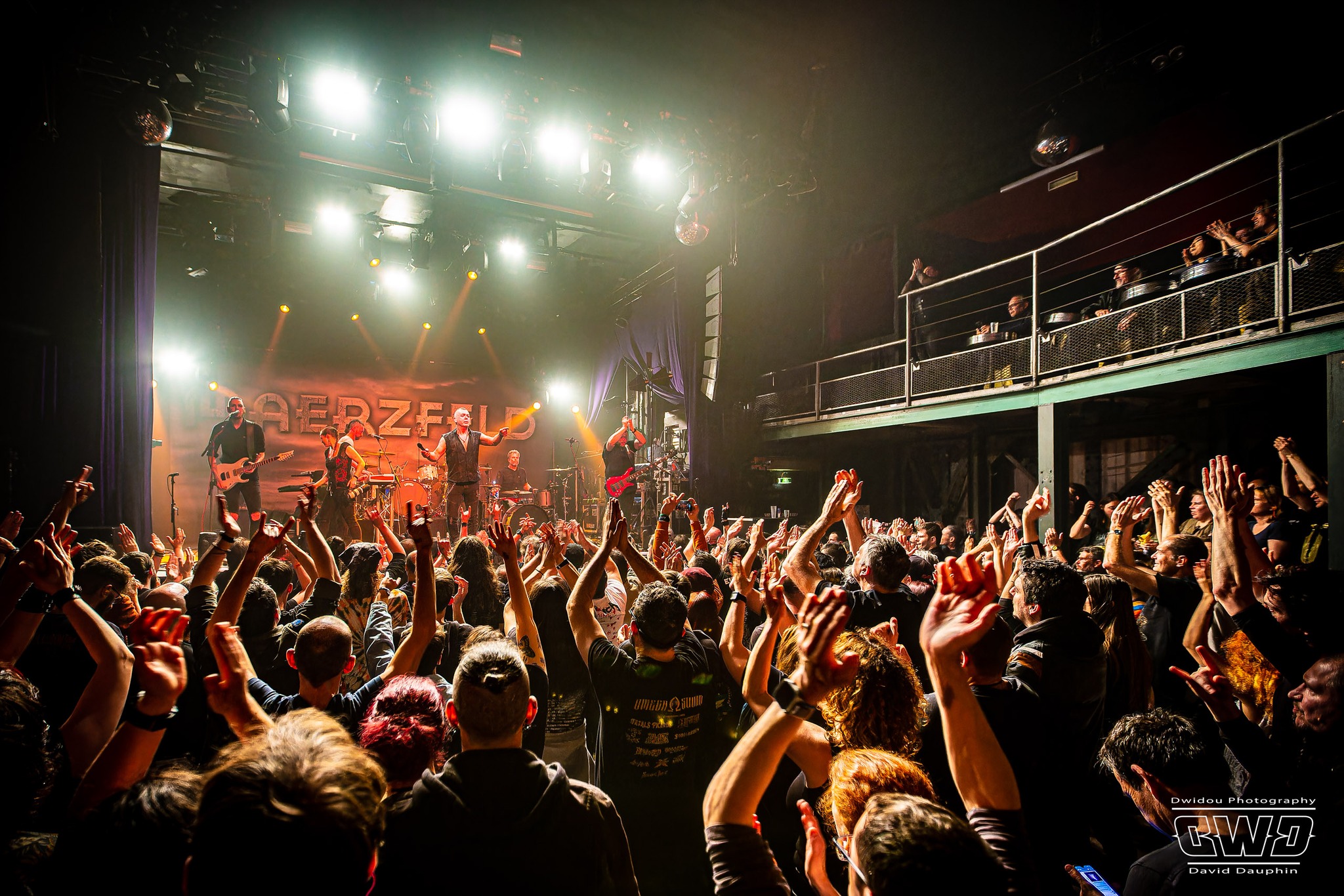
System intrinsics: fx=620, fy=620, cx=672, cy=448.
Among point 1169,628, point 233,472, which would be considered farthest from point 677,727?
point 233,472

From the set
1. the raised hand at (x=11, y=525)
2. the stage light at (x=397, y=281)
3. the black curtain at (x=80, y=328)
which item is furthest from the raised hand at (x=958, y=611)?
the stage light at (x=397, y=281)

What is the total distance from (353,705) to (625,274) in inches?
575

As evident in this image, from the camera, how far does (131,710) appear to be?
48.0 inches

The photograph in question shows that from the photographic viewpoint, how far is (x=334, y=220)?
437 inches

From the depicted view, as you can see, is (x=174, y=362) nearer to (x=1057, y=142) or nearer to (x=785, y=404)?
(x=785, y=404)

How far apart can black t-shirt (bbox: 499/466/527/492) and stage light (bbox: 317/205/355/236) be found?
606 centimetres

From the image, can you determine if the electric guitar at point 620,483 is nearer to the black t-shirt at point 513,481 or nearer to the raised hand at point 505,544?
the black t-shirt at point 513,481

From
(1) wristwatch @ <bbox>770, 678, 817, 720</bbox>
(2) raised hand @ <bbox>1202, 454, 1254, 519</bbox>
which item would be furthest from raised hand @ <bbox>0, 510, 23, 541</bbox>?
(2) raised hand @ <bbox>1202, 454, 1254, 519</bbox>

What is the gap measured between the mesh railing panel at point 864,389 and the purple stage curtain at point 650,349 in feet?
10.1

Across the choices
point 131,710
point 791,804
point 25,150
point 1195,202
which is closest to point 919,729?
point 791,804

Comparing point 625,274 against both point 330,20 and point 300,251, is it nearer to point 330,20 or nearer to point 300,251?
point 300,251

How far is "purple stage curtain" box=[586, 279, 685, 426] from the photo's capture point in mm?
12703

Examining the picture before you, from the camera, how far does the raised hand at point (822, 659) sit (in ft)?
3.76

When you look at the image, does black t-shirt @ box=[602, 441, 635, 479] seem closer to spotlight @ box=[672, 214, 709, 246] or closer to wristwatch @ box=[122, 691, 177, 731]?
spotlight @ box=[672, 214, 709, 246]
